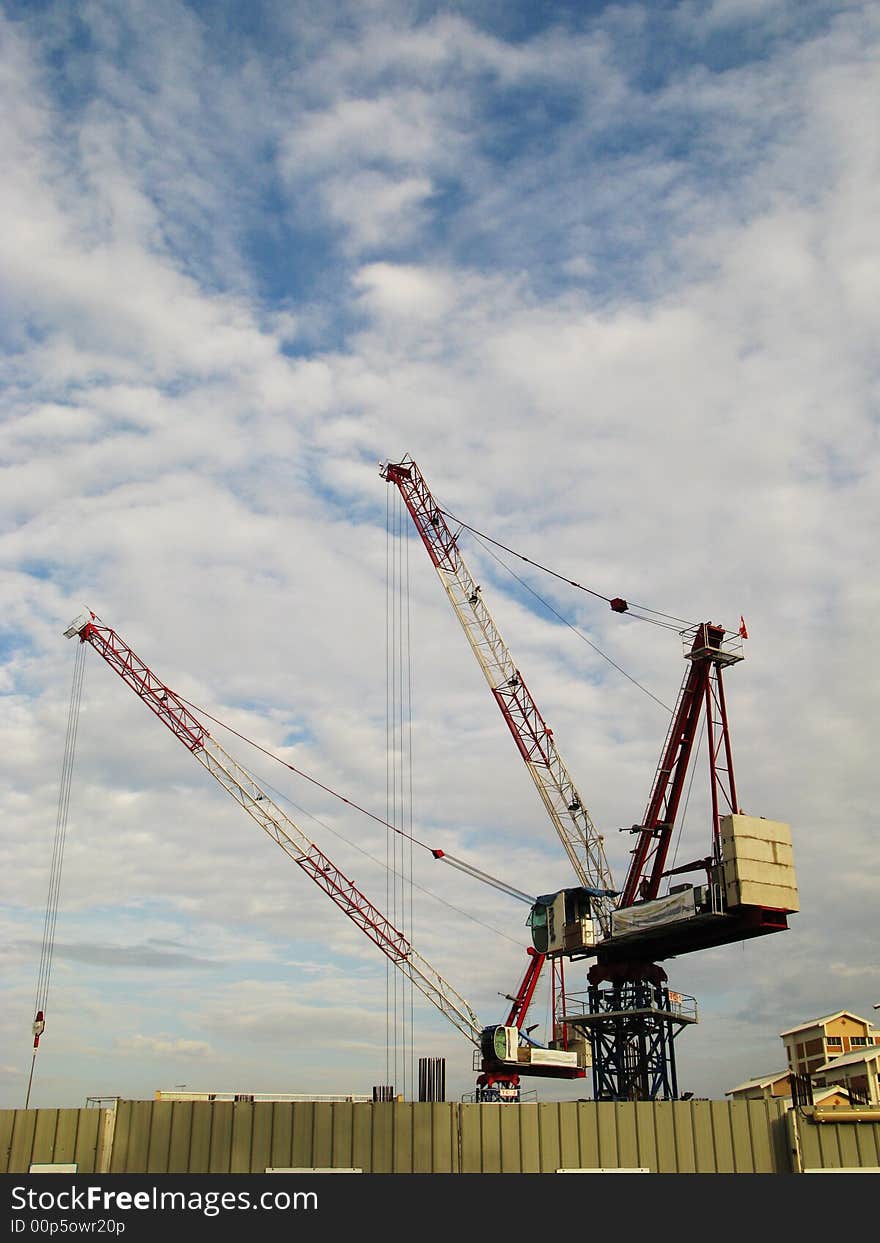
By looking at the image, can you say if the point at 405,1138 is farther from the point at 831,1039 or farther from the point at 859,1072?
the point at 831,1039

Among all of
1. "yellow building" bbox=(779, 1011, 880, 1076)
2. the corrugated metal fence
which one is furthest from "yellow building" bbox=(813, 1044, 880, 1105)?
the corrugated metal fence

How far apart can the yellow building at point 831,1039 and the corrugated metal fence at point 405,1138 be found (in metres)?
109

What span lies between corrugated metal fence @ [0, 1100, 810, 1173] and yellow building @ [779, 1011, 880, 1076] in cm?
10860

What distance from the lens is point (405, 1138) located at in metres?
22.9

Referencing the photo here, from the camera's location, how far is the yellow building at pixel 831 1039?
119 meters

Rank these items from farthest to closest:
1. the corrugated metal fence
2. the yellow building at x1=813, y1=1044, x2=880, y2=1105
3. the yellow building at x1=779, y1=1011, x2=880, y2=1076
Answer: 1. the yellow building at x1=779, y1=1011, x2=880, y2=1076
2. the yellow building at x1=813, y1=1044, x2=880, y2=1105
3. the corrugated metal fence

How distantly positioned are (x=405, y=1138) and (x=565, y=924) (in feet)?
216

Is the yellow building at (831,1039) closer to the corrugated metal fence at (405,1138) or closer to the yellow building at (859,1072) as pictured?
the yellow building at (859,1072)

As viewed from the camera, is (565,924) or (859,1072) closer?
(565,924)

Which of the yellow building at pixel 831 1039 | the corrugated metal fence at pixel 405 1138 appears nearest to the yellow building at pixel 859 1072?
the yellow building at pixel 831 1039

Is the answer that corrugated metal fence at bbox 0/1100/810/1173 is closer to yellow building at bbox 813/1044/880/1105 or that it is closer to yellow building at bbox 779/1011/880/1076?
yellow building at bbox 813/1044/880/1105

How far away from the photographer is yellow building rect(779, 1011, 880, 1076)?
119m

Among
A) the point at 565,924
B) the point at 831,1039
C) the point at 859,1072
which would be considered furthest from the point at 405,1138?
the point at 831,1039
